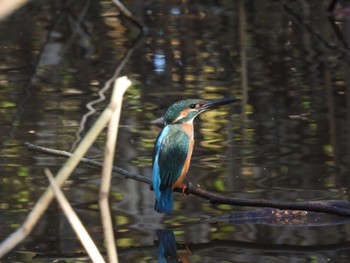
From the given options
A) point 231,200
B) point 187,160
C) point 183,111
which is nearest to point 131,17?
point 183,111

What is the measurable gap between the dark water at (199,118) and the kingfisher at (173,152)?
12.4 inches

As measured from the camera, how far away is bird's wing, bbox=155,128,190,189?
4.09 meters

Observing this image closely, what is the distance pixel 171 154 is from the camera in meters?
4.20

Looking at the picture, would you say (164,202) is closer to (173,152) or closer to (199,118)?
(173,152)

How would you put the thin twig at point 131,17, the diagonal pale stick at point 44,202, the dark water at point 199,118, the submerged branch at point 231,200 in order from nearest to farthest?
the diagonal pale stick at point 44,202 → the submerged branch at point 231,200 → the dark water at point 199,118 → the thin twig at point 131,17

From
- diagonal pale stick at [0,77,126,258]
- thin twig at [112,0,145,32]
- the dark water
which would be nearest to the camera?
diagonal pale stick at [0,77,126,258]

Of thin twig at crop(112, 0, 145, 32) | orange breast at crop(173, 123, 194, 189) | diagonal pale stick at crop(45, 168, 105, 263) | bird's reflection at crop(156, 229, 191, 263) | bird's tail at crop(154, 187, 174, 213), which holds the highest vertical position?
diagonal pale stick at crop(45, 168, 105, 263)

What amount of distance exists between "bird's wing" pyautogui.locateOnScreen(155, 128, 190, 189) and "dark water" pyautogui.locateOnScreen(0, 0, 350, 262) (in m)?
0.37

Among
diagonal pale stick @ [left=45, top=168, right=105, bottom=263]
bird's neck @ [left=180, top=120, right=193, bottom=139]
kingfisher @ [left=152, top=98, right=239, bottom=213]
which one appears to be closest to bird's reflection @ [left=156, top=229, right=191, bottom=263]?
kingfisher @ [left=152, top=98, right=239, bottom=213]

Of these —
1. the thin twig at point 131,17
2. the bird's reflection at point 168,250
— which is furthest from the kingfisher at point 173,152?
the thin twig at point 131,17

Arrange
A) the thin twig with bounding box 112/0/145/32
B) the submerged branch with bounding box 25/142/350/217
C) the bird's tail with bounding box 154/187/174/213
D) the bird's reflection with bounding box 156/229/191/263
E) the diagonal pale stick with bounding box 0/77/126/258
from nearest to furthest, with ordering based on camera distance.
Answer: the diagonal pale stick with bounding box 0/77/126/258 → the submerged branch with bounding box 25/142/350/217 → the bird's tail with bounding box 154/187/174/213 → the bird's reflection with bounding box 156/229/191/263 → the thin twig with bounding box 112/0/145/32

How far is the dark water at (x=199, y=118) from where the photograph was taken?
14.3 feet

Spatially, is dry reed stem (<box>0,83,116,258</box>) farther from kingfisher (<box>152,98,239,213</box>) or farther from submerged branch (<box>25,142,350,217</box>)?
kingfisher (<box>152,98,239,213</box>)

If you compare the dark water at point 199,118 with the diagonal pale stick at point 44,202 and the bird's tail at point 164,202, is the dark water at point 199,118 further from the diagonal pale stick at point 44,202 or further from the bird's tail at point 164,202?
the diagonal pale stick at point 44,202
